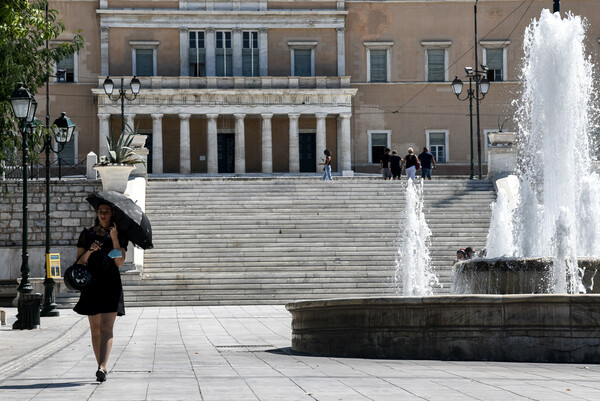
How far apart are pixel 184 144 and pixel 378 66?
9990 mm

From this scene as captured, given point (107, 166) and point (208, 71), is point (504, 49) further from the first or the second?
point (107, 166)

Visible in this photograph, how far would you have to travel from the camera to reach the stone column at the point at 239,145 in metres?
53.5

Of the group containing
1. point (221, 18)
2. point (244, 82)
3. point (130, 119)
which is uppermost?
point (221, 18)

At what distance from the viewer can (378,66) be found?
55.6 meters

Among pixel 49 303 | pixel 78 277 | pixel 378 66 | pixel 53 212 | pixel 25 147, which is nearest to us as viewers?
pixel 78 277

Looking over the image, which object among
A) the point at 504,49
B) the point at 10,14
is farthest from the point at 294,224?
the point at 504,49

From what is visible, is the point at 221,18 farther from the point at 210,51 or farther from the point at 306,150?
the point at 306,150

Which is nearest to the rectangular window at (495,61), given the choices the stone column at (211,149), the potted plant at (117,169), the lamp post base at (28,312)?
the stone column at (211,149)

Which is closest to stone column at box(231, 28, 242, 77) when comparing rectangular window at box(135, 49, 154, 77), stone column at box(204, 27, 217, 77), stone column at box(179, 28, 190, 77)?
stone column at box(204, 27, 217, 77)

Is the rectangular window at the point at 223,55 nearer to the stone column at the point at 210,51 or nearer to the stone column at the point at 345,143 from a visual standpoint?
the stone column at the point at 210,51

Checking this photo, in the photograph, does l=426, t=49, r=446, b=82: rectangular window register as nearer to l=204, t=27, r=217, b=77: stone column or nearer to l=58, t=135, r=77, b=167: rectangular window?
l=204, t=27, r=217, b=77: stone column

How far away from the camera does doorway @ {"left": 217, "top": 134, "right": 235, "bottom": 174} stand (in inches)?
2170

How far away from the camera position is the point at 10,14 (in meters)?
17.1

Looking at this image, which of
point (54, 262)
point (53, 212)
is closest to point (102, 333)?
point (54, 262)
